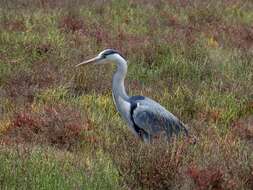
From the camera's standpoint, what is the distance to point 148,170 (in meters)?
5.26

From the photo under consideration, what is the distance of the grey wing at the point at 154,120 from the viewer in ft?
21.5

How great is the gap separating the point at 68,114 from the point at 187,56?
3591mm

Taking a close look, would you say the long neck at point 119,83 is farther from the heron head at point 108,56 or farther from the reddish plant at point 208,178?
the reddish plant at point 208,178

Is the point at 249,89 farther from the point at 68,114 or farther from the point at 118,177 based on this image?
the point at 118,177

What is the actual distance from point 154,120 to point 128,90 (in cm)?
214

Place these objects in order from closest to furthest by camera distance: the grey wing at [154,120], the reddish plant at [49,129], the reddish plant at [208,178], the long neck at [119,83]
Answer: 1. the reddish plant at [208,178]
2. the grey wing at [154,120]
3. the reddish plant at [49,129]
4. the long neck at [119,83]

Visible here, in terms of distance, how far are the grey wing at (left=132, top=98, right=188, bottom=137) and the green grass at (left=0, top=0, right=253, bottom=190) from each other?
231mm

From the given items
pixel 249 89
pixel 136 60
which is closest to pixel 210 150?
pixel 249 89

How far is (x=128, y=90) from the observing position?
8711 millimetres

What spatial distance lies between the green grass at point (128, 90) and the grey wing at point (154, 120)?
0.23m

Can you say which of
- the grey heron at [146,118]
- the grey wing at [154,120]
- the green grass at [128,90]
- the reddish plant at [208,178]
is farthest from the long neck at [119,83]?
the reddish plant at [208,178]

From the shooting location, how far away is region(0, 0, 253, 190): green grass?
17.5 feet

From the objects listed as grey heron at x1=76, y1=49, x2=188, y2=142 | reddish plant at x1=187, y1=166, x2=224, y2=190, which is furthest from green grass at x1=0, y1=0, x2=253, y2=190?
grey heron at x1=76, y1=49, x2=188, y2=142

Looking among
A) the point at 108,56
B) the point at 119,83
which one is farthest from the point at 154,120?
the point at 108,56
